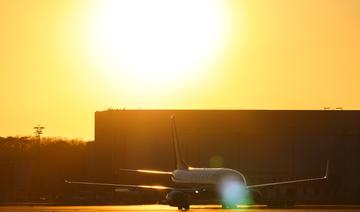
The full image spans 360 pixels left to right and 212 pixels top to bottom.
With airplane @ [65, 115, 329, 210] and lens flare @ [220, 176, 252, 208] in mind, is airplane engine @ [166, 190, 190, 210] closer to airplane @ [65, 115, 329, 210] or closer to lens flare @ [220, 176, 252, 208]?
airplane @ [65, 115, 329, 210]

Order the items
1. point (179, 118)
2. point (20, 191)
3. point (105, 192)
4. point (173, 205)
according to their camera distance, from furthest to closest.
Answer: point (179, 118), point (20, 191), point (105, 192), point (173, 205)

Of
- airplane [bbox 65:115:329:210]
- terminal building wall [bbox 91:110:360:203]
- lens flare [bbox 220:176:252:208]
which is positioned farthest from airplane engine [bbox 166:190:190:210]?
terminal building wall [bbox 91:110:360:203]

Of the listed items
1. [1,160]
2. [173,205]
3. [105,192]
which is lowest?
[173,205]

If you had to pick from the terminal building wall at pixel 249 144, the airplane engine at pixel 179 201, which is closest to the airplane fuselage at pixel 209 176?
the airplane engine at pixel 179 201

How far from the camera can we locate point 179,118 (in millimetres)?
188875

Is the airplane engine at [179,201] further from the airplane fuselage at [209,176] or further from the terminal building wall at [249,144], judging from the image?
the terminal building wall at [249,144]

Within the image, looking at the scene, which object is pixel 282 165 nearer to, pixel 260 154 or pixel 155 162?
pixel 260 154

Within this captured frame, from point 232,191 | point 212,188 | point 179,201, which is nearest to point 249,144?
point 212,188

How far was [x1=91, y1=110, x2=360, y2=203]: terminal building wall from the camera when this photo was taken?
7131 inches

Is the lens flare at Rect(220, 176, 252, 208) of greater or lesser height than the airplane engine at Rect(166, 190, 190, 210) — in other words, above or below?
above

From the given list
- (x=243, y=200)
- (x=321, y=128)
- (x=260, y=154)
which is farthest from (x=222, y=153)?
(x=243, y=200)

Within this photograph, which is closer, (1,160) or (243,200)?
(243,200)

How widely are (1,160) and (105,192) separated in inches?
1524

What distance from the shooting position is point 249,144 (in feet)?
603
